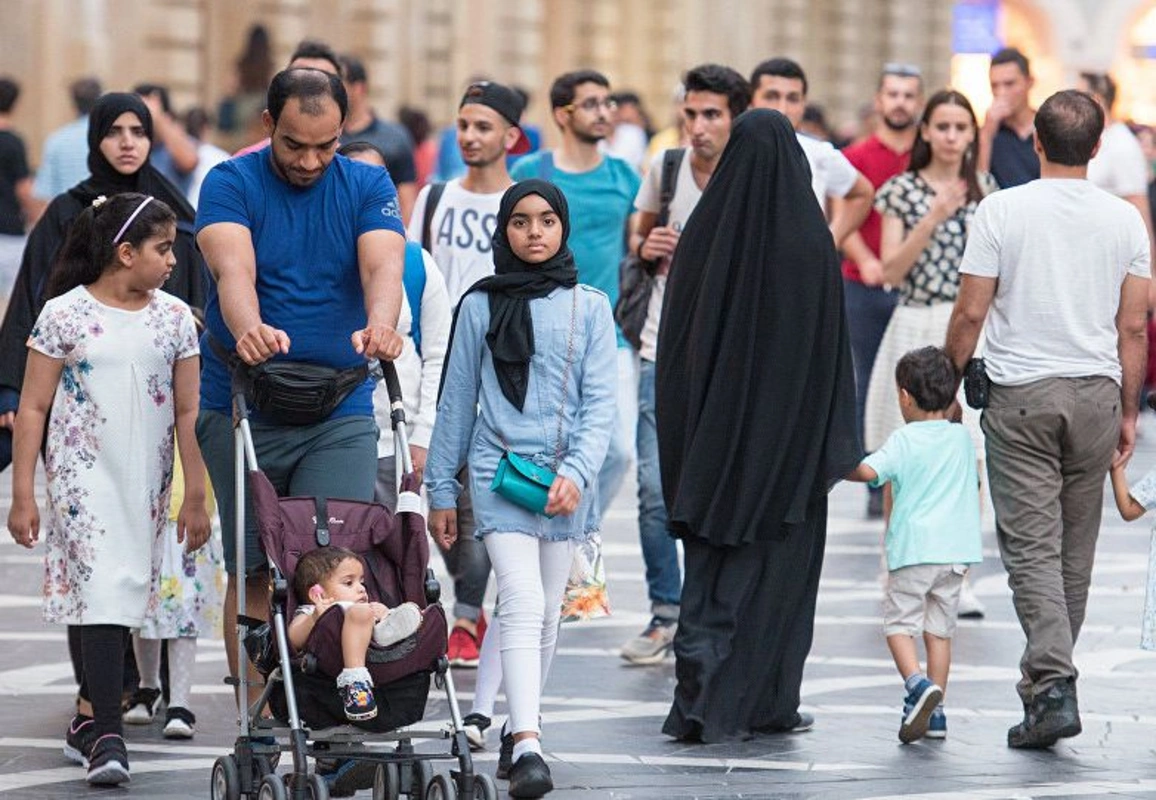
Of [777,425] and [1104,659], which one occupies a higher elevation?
[777,425]

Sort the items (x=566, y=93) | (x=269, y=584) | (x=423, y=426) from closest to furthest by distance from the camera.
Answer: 1. (x=269, y=584)
2. (x=423, y=426)
3. (x=566, y=93)

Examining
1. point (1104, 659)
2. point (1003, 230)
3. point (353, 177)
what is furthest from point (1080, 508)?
point (353, 177)

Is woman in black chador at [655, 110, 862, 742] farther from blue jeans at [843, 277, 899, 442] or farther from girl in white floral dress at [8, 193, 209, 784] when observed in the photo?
blue jeans at [843, 277, 899, 442]

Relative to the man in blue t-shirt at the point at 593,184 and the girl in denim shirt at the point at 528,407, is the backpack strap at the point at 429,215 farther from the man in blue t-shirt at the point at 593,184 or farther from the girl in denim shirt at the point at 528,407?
the girl in denim shirt at the point at 528,407

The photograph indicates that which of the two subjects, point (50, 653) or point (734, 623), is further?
point (50, 653)

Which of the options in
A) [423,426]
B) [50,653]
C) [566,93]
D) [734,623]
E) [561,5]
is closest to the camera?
[734,623]

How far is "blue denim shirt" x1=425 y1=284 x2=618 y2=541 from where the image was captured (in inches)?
344

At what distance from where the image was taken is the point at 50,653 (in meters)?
11.2

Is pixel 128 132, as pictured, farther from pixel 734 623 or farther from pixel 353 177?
pixel 734 623

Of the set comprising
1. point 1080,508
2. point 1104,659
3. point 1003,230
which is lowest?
point 1104,659

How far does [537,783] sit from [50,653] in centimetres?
339

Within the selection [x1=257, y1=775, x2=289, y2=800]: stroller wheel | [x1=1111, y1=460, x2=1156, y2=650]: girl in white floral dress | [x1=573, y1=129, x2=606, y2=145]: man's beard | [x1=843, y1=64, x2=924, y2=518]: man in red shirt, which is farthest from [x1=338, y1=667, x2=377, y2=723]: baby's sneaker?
[x1=843, y1=64, x2=924, y2=518]: man in red shirt

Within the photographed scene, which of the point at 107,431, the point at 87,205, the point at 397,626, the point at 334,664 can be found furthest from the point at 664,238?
the point at 334,664

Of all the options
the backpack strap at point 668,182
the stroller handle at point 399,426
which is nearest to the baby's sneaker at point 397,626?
the stroller handle at point 399,426
